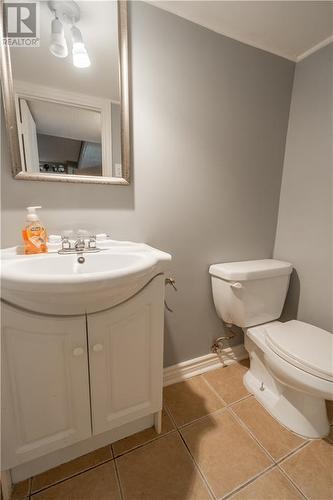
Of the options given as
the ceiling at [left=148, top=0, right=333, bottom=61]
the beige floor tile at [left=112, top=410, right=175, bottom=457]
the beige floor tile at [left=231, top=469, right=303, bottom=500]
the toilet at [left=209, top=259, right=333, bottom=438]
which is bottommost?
the beige floor tile at [left=112, top=410, right=175, bottom=457]

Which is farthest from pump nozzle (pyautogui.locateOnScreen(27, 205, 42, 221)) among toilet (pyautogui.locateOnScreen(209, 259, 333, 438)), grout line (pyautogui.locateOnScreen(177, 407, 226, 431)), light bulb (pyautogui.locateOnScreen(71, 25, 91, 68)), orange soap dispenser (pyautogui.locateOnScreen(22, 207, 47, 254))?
grout line (pyautogui.locateOnScreen(177, 407, 226, 431))

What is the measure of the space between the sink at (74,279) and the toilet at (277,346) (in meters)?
0.56

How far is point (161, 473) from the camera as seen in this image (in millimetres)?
852

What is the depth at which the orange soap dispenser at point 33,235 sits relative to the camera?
837 mm

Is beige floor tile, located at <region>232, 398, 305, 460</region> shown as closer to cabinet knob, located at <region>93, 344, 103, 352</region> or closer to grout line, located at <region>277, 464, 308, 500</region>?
grout line, located at <region>277, 464, 308, 500</region>

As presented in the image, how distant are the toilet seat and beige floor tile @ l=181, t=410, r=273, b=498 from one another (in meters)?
0.40

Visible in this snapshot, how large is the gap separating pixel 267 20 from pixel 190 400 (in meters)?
1.92

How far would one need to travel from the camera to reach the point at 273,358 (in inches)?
39.8

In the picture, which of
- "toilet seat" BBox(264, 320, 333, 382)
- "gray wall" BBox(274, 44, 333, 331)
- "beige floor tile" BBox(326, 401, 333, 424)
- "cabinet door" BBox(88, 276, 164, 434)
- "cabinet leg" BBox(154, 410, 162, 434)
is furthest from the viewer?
"gray wall" BBox(274, 44, 333, 331)

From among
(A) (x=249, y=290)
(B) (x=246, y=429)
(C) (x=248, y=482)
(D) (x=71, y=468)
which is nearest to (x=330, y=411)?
(B) (x=246, y=429)

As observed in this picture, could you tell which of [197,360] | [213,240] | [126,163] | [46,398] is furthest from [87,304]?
[197,360]

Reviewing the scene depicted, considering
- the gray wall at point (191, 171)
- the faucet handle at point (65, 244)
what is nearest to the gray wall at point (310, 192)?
the gray wall at point (191, 171)

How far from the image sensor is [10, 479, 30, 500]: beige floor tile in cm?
77

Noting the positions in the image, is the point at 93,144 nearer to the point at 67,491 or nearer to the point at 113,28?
the point at 113,28
